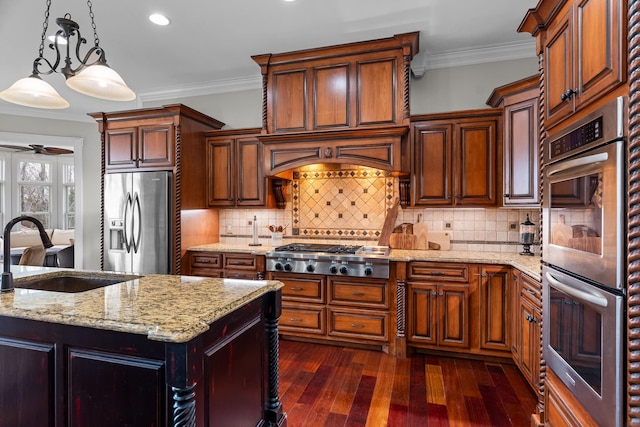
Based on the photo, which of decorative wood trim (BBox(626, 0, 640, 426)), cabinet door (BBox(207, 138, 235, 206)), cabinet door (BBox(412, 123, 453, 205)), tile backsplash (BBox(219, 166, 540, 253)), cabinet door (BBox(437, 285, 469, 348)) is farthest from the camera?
cabinet door (BBox(207, 138, 235, 206))

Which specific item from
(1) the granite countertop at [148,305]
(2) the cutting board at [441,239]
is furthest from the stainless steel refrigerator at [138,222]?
(2) the cutting board at [441,239]

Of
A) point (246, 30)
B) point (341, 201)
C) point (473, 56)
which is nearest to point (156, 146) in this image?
point (246, 30)

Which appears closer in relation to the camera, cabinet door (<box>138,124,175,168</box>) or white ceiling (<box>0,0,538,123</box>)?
white ceiling (<box>0,0,538,123</box>)

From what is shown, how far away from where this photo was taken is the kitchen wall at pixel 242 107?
3443 mm

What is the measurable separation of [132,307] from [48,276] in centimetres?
115

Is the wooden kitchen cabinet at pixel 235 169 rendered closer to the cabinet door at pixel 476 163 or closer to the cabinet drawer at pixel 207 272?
the cabinet drawer at pixel 207 272

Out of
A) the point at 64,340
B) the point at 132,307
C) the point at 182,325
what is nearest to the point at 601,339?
the point at 182,325

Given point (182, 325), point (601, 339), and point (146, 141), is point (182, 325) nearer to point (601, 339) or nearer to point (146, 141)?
point (601, 339)

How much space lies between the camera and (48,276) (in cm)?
205

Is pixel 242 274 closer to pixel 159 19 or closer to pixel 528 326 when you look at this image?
pixel 159 19

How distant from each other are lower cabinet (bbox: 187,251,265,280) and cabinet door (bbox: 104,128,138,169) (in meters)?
1.31

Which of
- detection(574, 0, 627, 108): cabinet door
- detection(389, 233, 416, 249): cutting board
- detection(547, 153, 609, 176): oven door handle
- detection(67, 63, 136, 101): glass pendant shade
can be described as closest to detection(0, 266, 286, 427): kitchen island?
detection(67, 63, 136, 101): glass pendant shade

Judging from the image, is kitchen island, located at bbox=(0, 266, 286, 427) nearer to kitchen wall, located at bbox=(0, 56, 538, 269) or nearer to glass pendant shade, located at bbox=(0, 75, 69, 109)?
glass pendant shade, located at bbox=(0, 75, 69, 109)

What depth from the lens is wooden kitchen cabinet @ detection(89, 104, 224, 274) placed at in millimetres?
3654
